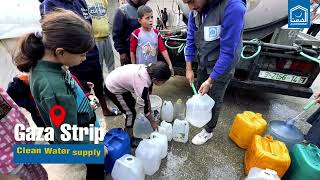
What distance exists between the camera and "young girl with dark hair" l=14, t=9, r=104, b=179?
3.80 feet

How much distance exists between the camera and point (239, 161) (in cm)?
247

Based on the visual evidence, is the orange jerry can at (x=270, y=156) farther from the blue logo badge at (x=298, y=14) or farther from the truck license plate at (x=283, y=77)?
the blue logo badge at (x=298, y=14)

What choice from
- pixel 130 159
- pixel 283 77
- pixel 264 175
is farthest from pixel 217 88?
pixel 283 77

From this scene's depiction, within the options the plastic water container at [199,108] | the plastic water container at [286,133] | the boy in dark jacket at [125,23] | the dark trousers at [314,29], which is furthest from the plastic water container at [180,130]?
the dark trousers at [314,29]

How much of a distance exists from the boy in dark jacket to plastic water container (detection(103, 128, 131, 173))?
4.33 feet

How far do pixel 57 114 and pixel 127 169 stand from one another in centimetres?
97

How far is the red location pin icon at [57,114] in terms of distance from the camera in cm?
119

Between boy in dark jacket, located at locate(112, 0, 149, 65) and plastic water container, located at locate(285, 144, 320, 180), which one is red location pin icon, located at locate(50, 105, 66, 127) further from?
plastic water container, located at locate(285, 144, 320, 180)

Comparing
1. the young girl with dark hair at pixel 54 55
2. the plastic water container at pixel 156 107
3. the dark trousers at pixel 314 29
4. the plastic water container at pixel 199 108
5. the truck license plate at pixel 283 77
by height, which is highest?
the dark trousers at pixel 314 29

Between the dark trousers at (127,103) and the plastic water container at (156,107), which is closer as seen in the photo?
the dark trousers at (127,103)

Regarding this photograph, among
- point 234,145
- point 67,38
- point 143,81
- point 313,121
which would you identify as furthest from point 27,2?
point 313,121

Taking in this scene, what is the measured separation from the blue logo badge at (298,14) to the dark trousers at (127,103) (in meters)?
2.10

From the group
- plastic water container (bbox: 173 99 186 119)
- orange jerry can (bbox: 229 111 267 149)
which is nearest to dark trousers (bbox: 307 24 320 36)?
orange jerry can (bbox: 229 111 267 149)

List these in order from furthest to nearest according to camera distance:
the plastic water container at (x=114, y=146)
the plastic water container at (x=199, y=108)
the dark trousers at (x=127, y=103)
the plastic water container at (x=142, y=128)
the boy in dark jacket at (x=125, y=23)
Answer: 1. the boy in dark jacket at (x=125, y=23)
2. the plastic water container at (x=142, y=128)
3. the dark trousers at (x=127, y=103)
4. the plastic water container at (x=199, y=108)
5. the plastic water container at (x=114, y=146)
